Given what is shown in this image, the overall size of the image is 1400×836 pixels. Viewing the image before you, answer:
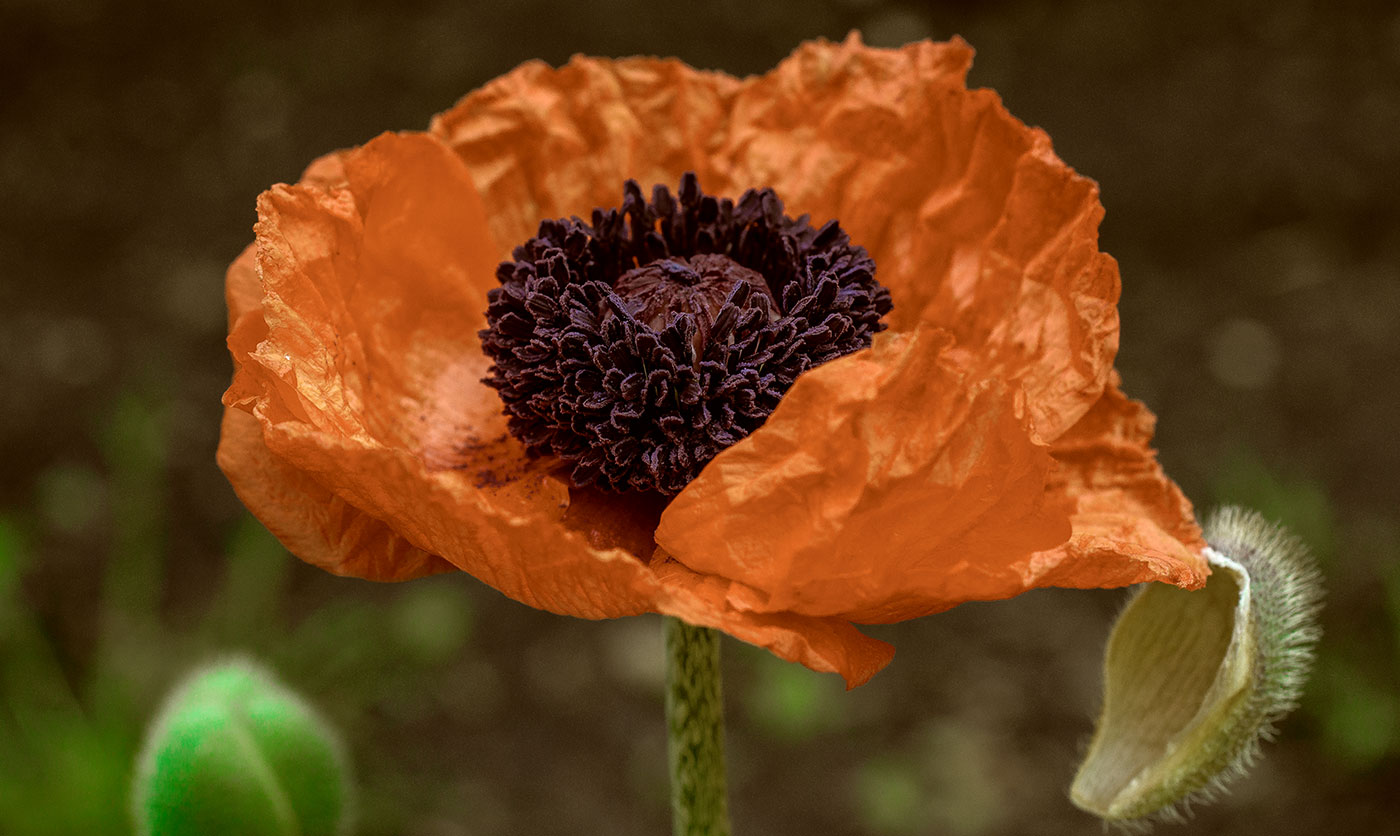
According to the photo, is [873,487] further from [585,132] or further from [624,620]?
[624,620]

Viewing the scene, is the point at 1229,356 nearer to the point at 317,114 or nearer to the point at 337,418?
the point at 317,114

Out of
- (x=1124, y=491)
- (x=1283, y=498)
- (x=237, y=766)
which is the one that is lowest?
(x=1283, y=498)

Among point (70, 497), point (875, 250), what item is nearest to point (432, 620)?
point (70, 497)

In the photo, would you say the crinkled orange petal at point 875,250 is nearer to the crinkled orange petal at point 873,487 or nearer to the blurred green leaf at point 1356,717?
the crinkled orange petal at point 873,487

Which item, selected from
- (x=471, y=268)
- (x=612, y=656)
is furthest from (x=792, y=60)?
(x=612, y=656)

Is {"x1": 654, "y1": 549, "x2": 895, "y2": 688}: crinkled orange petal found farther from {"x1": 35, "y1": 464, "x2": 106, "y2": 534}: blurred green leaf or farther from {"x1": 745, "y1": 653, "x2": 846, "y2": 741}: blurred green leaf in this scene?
{"x1": 35, "y1": 464, "x2": 106, "y2": 534}: blurred green leaf

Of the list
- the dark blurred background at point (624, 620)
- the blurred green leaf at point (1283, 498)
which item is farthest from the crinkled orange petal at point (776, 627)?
the blurred green leaf at point (1283, 498)

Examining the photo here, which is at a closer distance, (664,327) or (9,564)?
(664,327)
